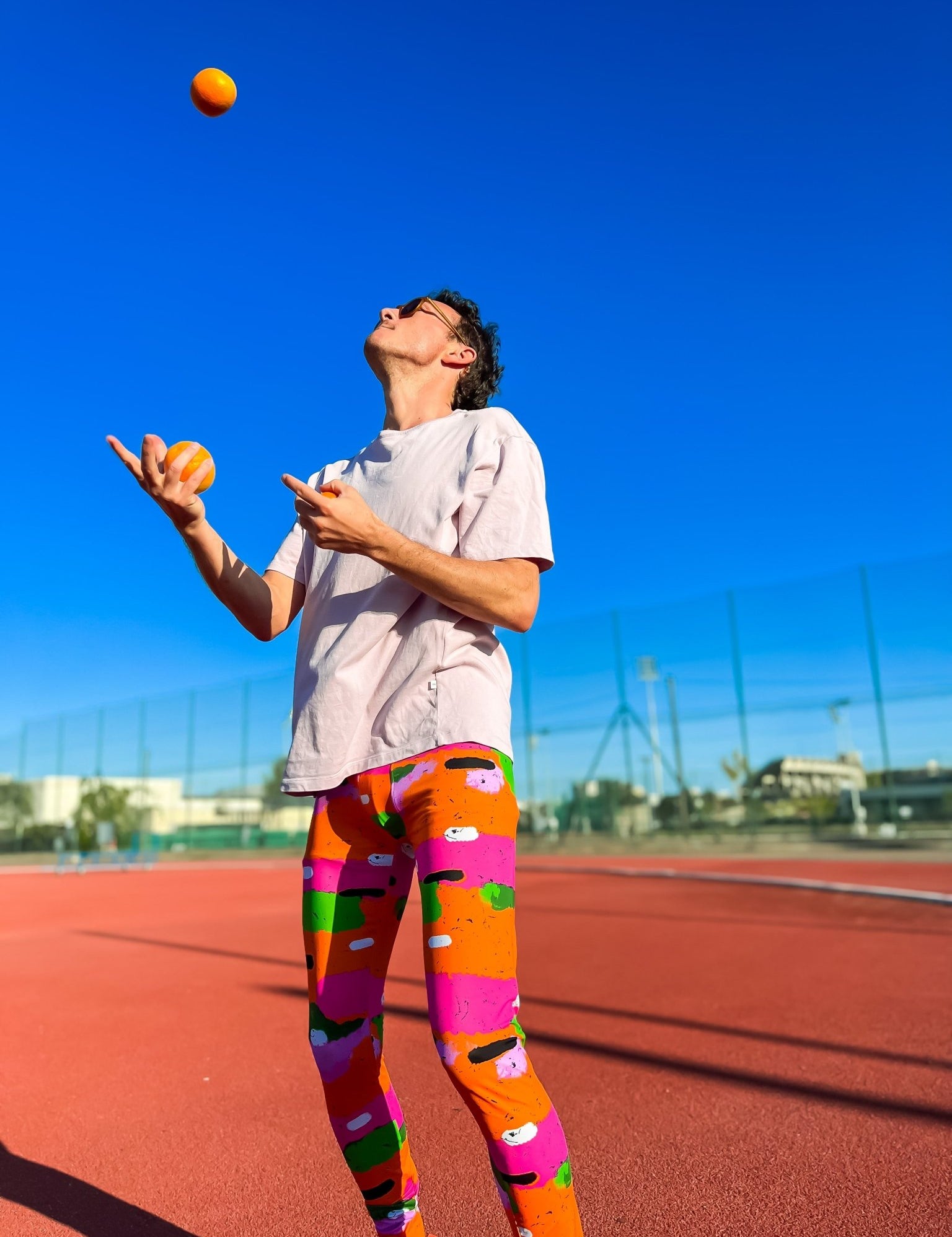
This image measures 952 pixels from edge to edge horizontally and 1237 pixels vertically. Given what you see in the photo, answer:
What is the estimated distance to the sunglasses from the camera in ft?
6.88

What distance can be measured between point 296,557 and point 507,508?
620mm

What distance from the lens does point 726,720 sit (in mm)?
20312

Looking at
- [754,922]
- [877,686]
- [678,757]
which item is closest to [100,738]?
[678,757]

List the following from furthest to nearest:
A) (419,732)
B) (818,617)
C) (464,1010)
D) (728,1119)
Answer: (818,617) < (728,1119) < (419,732) < (464,1010)

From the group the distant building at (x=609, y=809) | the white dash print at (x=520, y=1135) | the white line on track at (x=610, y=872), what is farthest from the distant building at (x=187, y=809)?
the white dash print at (x=520, y=1135)

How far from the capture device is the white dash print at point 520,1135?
135cm

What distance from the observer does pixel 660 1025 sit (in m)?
4.36

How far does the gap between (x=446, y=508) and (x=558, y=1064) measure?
9.43 ft

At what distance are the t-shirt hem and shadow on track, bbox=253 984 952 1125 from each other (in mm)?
2304

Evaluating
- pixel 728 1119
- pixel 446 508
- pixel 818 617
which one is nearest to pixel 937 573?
pixel 818 617

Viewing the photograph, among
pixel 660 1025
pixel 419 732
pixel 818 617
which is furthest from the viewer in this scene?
pixel 818 617

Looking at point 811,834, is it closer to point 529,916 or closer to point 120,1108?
point 529,916

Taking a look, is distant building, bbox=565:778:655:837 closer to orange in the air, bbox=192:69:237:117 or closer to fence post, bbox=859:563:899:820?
fence post, bbox=859:563:899:820

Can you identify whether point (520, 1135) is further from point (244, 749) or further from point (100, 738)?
point (100, 738)
